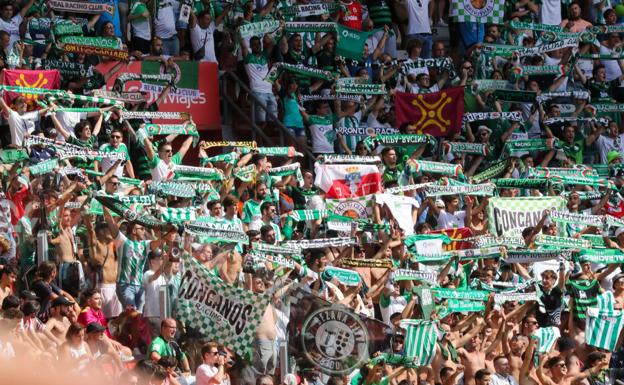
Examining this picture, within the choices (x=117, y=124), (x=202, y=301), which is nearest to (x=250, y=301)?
(x=202, y=301)

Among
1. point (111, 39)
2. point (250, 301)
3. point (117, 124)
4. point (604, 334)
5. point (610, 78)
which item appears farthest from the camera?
point (610, 78)

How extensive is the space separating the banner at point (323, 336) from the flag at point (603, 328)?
4.15 meters

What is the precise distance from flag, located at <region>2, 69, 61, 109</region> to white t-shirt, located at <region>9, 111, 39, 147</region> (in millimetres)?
522

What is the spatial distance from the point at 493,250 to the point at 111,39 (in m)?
6.38

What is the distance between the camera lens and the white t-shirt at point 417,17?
22969mm

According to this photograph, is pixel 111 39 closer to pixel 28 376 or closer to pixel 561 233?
pixel 561 233

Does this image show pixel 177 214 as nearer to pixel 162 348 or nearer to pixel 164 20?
pixel 162 348

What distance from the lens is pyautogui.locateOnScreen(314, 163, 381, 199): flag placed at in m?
17.8

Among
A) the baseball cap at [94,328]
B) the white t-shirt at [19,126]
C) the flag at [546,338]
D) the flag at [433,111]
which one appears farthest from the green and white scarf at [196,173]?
the flag at [433,111]

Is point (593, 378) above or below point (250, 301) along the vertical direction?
below

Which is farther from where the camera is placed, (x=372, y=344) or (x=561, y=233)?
(x=561, y=233)

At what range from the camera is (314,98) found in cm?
2025

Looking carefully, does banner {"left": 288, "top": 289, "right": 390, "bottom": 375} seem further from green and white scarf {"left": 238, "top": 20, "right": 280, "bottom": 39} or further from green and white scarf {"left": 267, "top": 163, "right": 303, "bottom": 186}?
green and white scarf {"left": 238, "top": 20, "right": 280, "bottom": 39}

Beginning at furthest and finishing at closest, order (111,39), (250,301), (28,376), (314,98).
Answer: (314,98) < (111,39) < (250,301) < (28,376)
